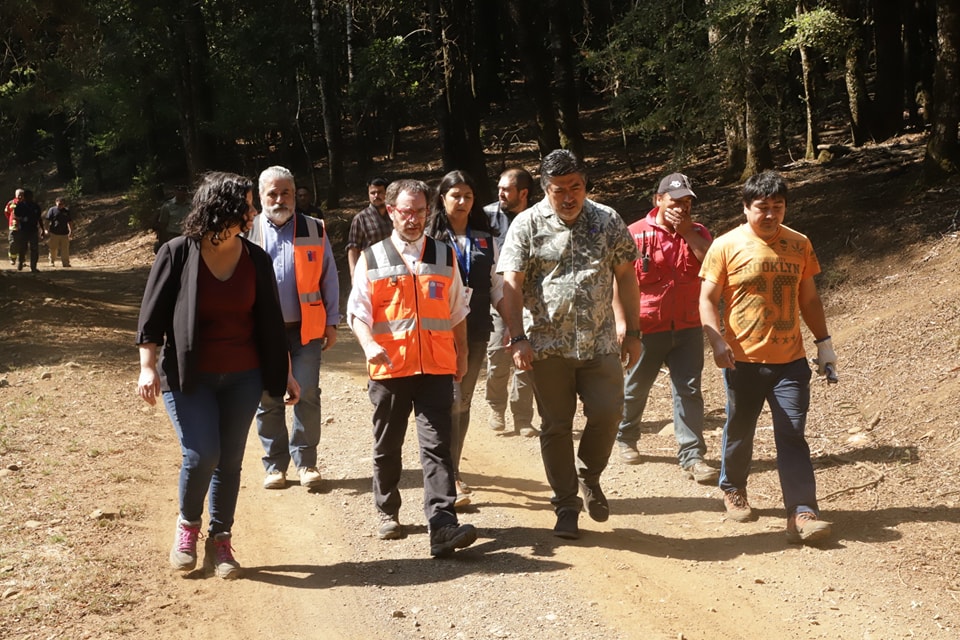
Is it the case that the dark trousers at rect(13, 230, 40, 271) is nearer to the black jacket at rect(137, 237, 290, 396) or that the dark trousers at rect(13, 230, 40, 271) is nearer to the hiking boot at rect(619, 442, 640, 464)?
the hiking boot at rect(619, 442, 640, 464)

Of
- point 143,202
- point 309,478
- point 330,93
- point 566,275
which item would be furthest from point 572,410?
point 143,202

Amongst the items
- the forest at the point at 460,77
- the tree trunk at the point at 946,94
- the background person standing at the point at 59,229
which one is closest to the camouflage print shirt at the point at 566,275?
the forest at the point at 460,77

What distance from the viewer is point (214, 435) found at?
546cm

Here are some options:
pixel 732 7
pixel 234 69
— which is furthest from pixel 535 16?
pixel 732 7

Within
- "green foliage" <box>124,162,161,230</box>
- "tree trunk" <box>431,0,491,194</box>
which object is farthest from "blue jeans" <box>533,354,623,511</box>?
"green foliage" <box>124,162,161,230</box>

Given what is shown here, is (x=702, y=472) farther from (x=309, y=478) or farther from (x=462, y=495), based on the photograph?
(x=309, y=478)

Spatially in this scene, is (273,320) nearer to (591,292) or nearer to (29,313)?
(591,292)

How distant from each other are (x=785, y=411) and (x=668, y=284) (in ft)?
5.65

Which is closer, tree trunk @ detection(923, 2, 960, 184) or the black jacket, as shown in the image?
the black jacket

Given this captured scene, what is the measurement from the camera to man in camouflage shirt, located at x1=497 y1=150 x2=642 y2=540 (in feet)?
19.5

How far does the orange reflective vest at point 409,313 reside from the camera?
5957mm

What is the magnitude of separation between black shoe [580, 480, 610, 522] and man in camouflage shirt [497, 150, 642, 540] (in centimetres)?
13

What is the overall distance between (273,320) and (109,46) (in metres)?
27.7

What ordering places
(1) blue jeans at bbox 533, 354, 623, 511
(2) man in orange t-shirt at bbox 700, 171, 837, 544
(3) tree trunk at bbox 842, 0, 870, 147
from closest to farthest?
1. (1) blue jeans at bbox 533, 354, 623, 511
2. (2) man in orange t-shirt at bbox 700, 171, 837, 544
3. (3) tree trunk at bbox 842, 0, 870, 147
